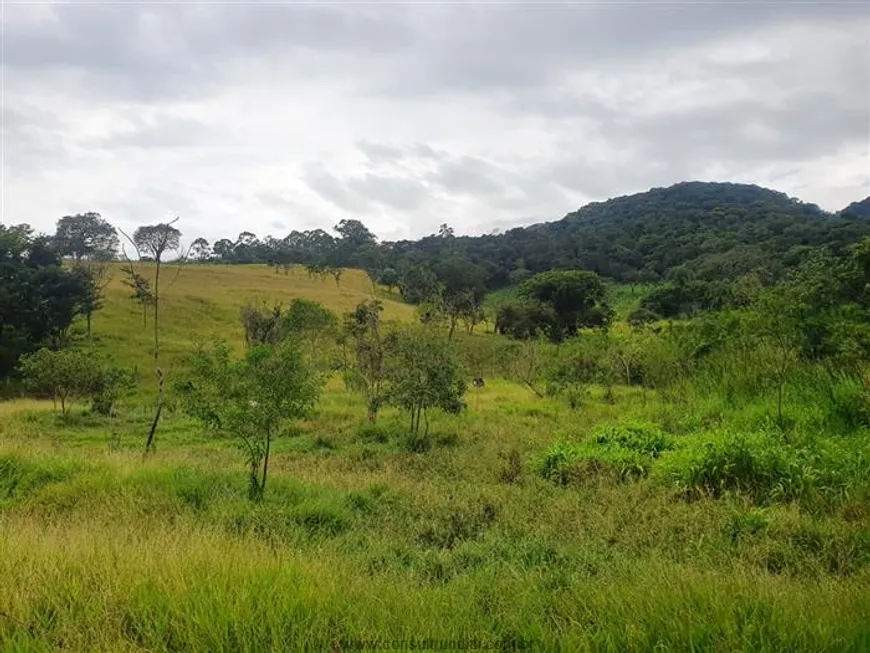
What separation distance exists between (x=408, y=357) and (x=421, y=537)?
1134 centimetres

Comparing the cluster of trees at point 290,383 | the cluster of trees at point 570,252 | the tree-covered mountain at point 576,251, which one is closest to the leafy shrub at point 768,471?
the cluster of trees at point 290,383

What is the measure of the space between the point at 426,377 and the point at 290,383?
322 inches

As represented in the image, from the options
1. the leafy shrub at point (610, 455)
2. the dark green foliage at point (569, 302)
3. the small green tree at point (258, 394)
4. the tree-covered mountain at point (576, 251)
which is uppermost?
the tree-covered mountain at point (576, 251)

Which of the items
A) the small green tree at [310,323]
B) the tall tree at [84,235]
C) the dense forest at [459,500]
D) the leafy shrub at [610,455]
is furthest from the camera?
the tall tree at [84,235]

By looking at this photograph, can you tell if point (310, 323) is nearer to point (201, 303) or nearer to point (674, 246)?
point (201, 303)

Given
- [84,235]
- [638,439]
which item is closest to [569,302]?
[638,439]

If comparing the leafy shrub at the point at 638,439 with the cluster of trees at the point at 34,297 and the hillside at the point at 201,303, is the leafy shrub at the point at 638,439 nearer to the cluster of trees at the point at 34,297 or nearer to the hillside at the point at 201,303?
the hillside at the point at 201,303

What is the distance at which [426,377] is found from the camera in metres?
18.6

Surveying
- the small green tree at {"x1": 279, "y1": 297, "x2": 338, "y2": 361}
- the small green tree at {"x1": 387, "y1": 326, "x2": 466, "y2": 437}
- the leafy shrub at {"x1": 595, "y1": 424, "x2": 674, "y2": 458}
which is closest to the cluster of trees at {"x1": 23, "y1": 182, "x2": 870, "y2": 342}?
the small green tree at {"x1": 279, "y1": 297, "x2": 338, "y2": 361}

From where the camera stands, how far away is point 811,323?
15773mm

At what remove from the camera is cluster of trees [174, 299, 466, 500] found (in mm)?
10648

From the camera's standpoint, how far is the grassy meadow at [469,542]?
409cm

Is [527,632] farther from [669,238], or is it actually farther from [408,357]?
[669,238]

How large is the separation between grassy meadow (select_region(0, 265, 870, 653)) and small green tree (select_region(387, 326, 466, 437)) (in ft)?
4.57
